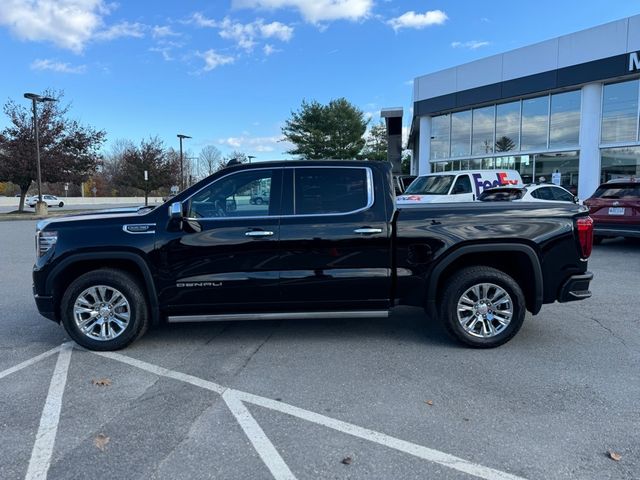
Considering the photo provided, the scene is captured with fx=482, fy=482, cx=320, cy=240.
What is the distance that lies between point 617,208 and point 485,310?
760 centimetres

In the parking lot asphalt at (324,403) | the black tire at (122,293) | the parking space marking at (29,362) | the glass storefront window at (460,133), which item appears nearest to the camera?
the parking lot asphalt at (324,403)

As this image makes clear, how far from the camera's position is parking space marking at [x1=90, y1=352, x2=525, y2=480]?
281cm

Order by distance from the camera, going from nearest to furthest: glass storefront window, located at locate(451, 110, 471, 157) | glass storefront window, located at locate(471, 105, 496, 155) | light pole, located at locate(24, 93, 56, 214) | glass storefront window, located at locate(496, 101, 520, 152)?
glass storefront window, located at locate(496, 101, 520, 152) → glass storefront window, located at locate(471, 105, 496, 155) → glass storefront window, located at locate(451, 110, 471, 157) → light pole, located at locate(24, 93, 56, 214)

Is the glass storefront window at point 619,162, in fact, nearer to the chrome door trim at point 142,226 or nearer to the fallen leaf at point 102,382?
the chrome door trim at point 142,226

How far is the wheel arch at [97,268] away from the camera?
4.65 meters

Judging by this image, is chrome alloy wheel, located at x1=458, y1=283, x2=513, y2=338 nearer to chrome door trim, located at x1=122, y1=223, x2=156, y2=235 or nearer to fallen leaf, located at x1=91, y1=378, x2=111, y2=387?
chrome door trim, located at x1=122, y1=223, x2=156, y2=235

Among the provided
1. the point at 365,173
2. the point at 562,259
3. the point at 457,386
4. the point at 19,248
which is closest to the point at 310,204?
the point at 365,173

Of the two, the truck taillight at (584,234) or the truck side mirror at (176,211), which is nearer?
the truck side mirror at (176,211)

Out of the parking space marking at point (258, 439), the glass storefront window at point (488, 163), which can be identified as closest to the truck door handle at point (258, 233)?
the parking space marking at point (258, 439)

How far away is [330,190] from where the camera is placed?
16.1 ft

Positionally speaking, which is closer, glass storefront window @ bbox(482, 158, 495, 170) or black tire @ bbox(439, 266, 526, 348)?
black tire @ bbox(439, 266, 526, 348)

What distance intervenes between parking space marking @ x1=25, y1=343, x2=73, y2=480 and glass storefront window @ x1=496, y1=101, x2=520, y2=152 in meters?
20.0

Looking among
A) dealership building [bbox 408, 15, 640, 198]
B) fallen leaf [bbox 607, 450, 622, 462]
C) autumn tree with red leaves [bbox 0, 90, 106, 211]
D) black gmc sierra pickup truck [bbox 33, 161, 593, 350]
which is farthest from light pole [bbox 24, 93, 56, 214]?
fallen leaf [bbox 607, 450, 622, 462]

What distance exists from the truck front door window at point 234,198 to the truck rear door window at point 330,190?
1.10 feet
